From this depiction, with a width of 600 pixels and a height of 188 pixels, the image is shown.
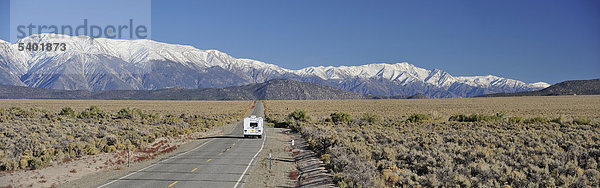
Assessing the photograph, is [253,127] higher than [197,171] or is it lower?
higher

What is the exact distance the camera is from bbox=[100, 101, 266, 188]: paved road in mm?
17797

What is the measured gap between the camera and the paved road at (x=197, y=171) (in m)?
17.8

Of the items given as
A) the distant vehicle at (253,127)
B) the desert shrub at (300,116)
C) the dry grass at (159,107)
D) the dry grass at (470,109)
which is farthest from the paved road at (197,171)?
the dry grass at (159,107)


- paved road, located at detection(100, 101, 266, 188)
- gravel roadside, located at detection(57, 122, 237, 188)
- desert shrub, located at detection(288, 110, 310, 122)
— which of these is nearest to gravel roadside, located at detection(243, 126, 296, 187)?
paved road, located at detection(100, 101, 266, 188)

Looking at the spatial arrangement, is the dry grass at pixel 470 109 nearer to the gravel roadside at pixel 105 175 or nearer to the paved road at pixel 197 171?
the paved road at pixel 197 171

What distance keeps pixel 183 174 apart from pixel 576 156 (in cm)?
1912

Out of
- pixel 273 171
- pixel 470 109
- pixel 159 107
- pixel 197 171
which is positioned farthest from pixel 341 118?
pixel 159 107

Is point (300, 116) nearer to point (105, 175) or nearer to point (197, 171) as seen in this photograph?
point (197, 171)

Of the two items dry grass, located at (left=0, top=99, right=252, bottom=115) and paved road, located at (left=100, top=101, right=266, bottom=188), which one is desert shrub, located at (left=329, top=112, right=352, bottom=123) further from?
dry grass, located at (left=0, top=99, right=252, bottom=115)

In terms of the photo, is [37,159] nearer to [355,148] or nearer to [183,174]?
[183,174]

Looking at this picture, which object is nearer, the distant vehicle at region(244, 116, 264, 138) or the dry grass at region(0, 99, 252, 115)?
the distant vehicle at region(244, 116, 264, 138)

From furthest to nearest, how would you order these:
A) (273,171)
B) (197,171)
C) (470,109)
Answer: (470,109) < (273,171) < (197,171)

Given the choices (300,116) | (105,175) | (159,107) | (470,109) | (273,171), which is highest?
(159,107)

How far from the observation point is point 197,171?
20.9 m
